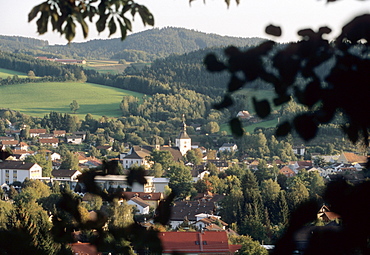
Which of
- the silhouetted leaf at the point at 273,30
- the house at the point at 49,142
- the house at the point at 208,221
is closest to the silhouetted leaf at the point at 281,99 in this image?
the silhouetted leaf at the point at 273,30

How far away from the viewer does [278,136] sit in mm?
2312

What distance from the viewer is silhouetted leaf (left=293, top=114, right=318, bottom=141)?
2.25m

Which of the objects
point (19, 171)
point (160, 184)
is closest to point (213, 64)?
point (160, 184)

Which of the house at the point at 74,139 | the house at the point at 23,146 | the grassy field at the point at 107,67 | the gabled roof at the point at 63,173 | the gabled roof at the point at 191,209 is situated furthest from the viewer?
the grassy field at the point at 107,67

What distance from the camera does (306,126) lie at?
2.26m

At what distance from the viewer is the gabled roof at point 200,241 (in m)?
22.1

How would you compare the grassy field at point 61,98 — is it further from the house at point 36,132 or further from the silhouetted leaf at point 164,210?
the silhouetted leaf at point 164,210

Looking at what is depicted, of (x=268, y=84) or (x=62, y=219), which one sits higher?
(x=268, y=84)

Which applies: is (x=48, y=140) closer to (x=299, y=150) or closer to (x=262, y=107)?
(x=299, y=150)

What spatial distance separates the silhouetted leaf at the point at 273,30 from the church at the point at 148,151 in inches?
1995

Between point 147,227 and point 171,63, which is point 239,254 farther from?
point 171,63

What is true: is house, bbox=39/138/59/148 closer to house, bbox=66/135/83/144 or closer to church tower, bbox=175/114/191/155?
house, bbox=66/135/83/144

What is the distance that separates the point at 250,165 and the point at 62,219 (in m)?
54.8

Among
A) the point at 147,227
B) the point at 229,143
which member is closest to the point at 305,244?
the point at 147,227
